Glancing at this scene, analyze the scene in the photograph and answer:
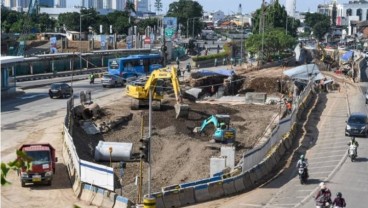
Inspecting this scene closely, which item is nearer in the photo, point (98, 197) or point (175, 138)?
point (98, 197)

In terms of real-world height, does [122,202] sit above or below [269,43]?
below

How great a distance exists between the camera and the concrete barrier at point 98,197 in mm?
24812

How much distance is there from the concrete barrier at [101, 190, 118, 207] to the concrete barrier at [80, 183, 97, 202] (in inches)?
36.0

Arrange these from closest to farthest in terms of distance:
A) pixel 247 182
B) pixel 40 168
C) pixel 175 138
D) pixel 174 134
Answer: pixel 40 168 < pixel 247 182 < pixel 175 138 < pixel 174 134

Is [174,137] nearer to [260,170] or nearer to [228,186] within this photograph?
[260,170]

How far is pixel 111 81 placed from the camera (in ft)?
217

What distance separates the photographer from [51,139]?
125ft

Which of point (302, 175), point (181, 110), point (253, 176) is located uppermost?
point (181, 110)

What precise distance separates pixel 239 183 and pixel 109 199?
20.2 ft

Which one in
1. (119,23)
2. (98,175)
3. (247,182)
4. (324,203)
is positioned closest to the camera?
(324,203)

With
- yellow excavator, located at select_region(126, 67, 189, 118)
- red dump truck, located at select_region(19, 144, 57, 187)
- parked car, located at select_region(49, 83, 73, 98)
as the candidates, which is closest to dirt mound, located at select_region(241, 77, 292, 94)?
parked car, located at select_region(49, 83, 73, 98)

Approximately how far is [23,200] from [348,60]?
89242 millimetres

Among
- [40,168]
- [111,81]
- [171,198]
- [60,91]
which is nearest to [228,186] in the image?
[171,198]

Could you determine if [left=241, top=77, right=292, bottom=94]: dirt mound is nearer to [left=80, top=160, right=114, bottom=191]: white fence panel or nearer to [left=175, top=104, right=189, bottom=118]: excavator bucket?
[left=175, top=104, right=189, bottom=118]: excavator bucket
